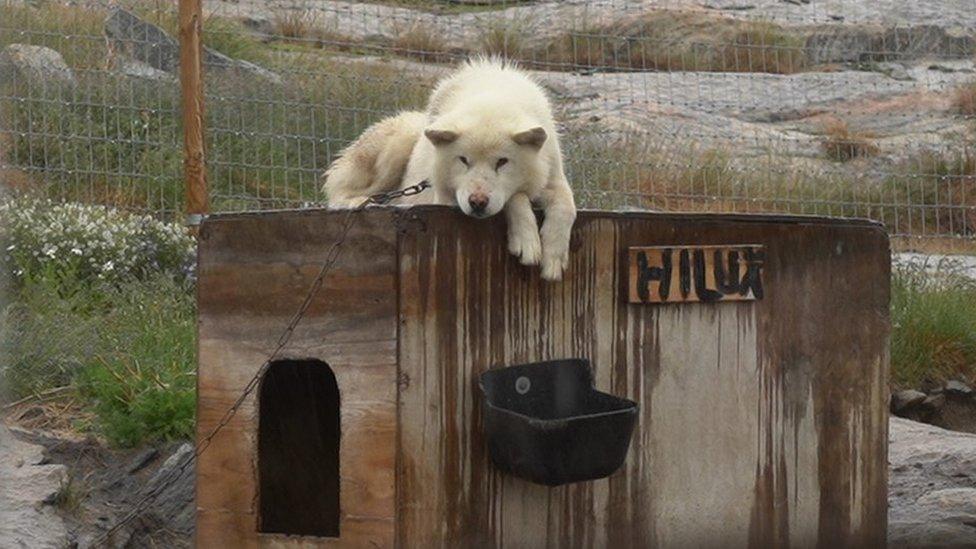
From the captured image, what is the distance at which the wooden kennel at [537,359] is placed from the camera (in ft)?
17.4

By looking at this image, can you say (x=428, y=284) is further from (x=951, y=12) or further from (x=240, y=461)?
(x=951, y=12)

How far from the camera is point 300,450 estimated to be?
21.1 ft

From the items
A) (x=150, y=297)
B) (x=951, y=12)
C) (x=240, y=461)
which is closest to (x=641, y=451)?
(x=240, y=461)

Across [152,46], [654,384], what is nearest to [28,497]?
[654,384]

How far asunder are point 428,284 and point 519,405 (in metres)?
0.51

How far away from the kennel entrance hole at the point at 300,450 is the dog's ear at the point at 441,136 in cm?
96

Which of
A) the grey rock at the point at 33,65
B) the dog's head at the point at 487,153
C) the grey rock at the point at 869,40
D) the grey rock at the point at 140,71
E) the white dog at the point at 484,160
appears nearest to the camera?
the white dog at the point at 484,160

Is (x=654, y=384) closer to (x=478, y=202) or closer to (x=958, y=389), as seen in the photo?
(x=478, y=202)

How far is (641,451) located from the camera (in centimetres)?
581

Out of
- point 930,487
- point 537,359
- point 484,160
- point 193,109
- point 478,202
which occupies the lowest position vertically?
point 930,487

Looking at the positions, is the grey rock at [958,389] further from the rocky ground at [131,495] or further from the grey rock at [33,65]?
the grey rock at [33,65]

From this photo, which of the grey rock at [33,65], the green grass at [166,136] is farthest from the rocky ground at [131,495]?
the grey rock at [33,65]

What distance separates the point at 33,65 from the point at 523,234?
5.42 m

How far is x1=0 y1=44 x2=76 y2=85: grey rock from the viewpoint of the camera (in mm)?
9875
